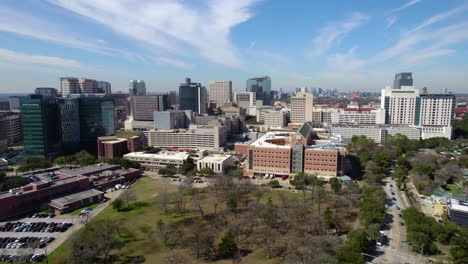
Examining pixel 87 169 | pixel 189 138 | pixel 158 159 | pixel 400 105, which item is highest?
pixel 400 105

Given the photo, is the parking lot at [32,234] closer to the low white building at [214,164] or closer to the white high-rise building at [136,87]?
the low white building at [214,164]

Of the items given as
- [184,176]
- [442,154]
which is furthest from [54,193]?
[442,154]

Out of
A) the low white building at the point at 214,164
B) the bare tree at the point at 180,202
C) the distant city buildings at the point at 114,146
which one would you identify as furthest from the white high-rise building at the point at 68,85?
the bare tree at the point at 180,202

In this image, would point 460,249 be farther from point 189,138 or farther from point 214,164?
point 189,138

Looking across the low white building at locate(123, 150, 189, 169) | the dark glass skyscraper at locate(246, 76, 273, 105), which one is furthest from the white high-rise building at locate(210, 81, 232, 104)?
the low white building at locate(123, 150, 189, 169)

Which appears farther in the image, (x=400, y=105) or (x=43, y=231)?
(x=400, y=105)

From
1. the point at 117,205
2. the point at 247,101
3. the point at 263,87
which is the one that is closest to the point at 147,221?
the point at 117,205

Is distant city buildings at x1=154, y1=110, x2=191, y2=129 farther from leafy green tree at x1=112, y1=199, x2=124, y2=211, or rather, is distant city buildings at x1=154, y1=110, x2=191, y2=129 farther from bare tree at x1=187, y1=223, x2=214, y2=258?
bare tree at x1=187, y1=223, x2=214, y2=258
